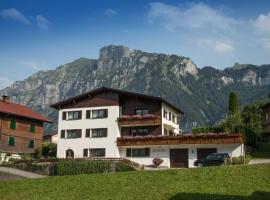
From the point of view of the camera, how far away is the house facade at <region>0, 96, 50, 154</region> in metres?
60.4

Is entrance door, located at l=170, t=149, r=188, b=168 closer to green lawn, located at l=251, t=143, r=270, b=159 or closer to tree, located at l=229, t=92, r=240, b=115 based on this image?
green lawn, located at l=251, t=143, r=270, b=159

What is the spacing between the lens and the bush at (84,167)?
141 ft

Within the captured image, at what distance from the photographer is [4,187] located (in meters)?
33.1

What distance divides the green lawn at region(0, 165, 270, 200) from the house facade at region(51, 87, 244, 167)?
18750mm

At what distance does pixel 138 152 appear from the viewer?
54.4 meters

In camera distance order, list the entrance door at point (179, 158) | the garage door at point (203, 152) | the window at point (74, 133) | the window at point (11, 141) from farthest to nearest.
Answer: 1. the window at point (11, 141)
2. the window at point (74, 133)
3. the entrance door at point (179, 158)
4. the garage door at point (203, 152)

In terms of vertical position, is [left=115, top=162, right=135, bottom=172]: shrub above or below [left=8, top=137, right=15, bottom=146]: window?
below

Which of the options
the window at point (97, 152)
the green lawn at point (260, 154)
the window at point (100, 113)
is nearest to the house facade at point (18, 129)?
the window at point (100, 113)

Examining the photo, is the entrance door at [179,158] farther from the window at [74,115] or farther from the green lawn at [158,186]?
the green lawn at [158,186]

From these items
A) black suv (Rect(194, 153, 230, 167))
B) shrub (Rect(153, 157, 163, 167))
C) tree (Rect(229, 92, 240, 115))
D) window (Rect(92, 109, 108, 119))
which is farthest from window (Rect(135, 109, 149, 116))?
tree (Rect(229, 92, 240, 115))

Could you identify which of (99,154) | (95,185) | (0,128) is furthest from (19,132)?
(95,185)

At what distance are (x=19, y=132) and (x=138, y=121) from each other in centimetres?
2026

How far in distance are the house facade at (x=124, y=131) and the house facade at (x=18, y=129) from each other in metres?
7.27

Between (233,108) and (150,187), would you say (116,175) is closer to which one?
(150,187)
